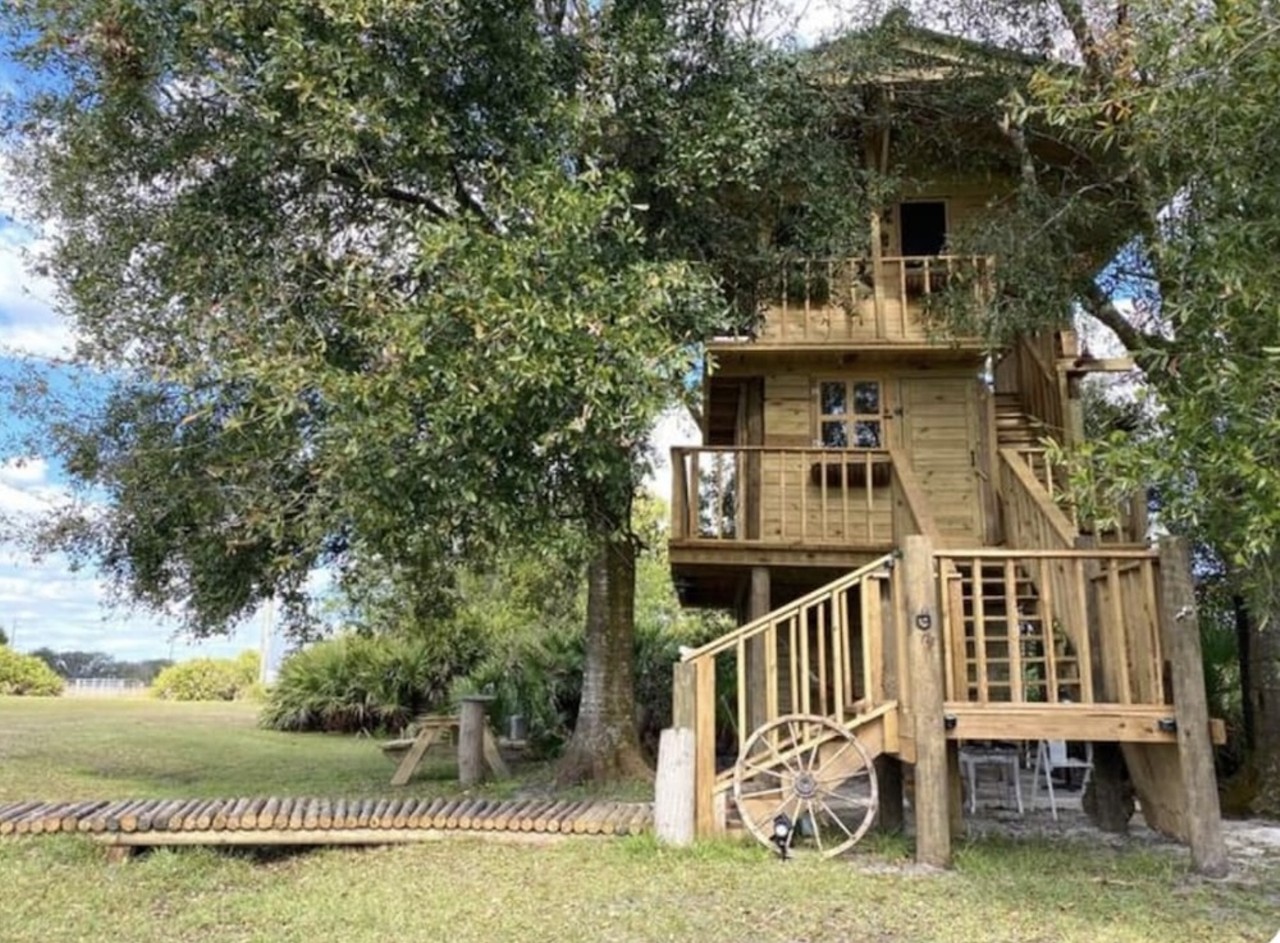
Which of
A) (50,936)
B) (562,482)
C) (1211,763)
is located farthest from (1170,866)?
(50,936)

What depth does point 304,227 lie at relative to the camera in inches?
309

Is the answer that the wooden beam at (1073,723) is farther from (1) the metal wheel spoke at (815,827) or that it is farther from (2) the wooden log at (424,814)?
(2) the wooden log at (424,814)

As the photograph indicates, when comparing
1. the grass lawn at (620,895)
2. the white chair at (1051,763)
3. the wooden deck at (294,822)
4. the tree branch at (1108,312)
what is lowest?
the grass lawn at (620,895)

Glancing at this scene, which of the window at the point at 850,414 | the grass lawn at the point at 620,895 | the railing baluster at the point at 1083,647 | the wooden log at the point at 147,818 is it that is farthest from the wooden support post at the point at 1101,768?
the wooden log at the point at 147,818

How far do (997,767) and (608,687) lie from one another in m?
3.90

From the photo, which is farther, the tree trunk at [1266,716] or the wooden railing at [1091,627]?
the tree trunk at [1266,716]

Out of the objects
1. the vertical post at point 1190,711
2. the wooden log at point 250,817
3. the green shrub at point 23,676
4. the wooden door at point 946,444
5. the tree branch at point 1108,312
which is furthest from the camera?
the green shrub at point 23,676

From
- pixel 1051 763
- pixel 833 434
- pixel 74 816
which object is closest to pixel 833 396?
pixel 833 434

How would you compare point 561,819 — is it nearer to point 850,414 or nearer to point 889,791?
point 889,791

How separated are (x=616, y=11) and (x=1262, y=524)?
622cm

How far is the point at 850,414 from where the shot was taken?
11.1 meters

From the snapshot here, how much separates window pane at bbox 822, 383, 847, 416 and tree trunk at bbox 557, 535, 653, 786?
3.07 m

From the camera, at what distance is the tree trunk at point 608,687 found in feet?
31.8

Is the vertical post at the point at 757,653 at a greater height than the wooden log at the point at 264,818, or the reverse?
the vertical post at the point at 757,653
